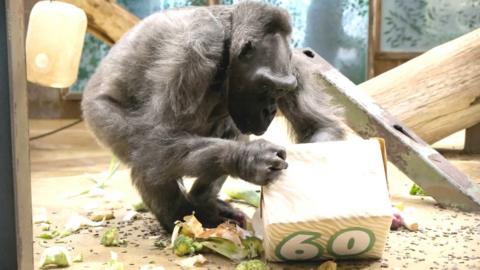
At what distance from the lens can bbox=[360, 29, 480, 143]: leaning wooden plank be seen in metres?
4.57

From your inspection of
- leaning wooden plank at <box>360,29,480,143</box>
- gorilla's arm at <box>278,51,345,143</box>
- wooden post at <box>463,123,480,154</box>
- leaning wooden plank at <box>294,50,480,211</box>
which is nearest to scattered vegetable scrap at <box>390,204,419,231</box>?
leaning wooden plank at <box>294,50,480,211</box>

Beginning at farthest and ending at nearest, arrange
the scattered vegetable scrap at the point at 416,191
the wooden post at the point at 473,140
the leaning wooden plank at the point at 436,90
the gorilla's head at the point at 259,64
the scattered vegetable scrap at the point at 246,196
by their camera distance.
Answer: the wooden post at the point at 473,140
the leaning wooden plank at the point at 436,90
the scattered vegetable scrap at the point at 416,191
the scattered vegetable scrap at the point at 246,196
the gorilla's head at the point at 259,64

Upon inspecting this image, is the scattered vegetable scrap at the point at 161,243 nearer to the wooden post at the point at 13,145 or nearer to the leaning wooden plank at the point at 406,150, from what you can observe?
the leaning wooden plank at the point at 406,150

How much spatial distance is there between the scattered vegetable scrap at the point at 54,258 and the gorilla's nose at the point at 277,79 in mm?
964

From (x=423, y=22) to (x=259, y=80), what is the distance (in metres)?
5.57

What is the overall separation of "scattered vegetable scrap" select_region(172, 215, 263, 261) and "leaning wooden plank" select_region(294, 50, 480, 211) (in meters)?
0.81

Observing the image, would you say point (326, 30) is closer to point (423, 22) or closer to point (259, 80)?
point (423, 22)

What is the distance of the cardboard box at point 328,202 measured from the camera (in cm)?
227

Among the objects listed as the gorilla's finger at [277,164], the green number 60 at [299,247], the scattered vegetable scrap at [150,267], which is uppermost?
the gorilla's finger at [277,164]

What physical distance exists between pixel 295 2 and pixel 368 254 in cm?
542

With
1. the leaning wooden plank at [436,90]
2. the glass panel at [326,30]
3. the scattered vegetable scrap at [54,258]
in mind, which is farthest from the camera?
the glass panel at [326,30]

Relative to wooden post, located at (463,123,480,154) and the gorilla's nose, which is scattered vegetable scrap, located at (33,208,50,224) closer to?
the gorilla's nose

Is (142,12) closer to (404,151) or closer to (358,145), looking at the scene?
(404,151)

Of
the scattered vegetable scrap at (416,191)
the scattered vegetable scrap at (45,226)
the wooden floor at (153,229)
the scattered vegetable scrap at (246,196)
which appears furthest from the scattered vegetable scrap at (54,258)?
the scattered vegetable scrap at (416,191)
